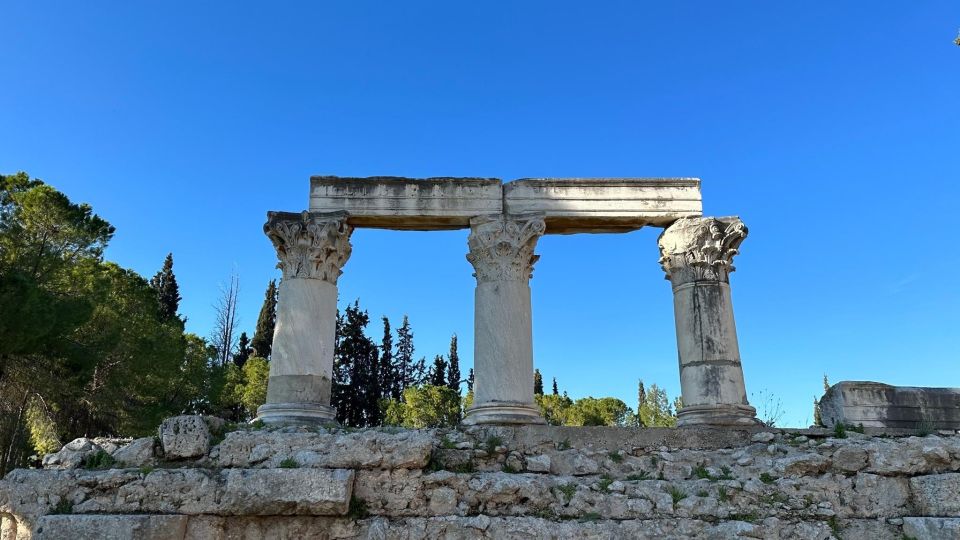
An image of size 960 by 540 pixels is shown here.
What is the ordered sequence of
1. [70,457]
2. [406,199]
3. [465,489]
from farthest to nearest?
[406,199], [70,457], [465,489]

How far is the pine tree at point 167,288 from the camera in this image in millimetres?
37062

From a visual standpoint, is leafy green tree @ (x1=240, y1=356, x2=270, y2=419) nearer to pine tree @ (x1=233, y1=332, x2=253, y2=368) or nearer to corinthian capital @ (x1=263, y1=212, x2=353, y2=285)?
pine tree @ (x1=233, y1=332, x2=253, y2=368)

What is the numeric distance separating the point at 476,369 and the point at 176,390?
19.2 meters

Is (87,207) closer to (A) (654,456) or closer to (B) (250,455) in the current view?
(B) (250,455)

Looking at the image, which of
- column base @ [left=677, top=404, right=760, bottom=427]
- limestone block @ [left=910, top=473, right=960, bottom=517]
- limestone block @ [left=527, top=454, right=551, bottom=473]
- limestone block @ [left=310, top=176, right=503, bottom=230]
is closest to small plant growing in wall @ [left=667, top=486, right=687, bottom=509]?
limestone block @ [left=527, top=454, right=551, bottom=473]

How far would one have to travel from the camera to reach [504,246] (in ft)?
34.1

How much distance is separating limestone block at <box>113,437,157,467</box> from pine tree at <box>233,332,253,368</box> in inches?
1339

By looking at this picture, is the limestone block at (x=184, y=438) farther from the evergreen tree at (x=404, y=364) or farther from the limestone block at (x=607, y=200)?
the evergreen tree at (x=404, y=364)

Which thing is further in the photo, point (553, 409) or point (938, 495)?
point (553, 409)

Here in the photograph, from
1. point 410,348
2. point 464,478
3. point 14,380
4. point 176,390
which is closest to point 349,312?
point 410,348

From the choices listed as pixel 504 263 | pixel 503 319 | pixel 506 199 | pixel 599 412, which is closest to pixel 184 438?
pixel 503 319

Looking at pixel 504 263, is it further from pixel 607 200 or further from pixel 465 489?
pixel 465 489

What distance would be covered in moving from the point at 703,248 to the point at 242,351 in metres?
37.4

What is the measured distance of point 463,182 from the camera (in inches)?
430
